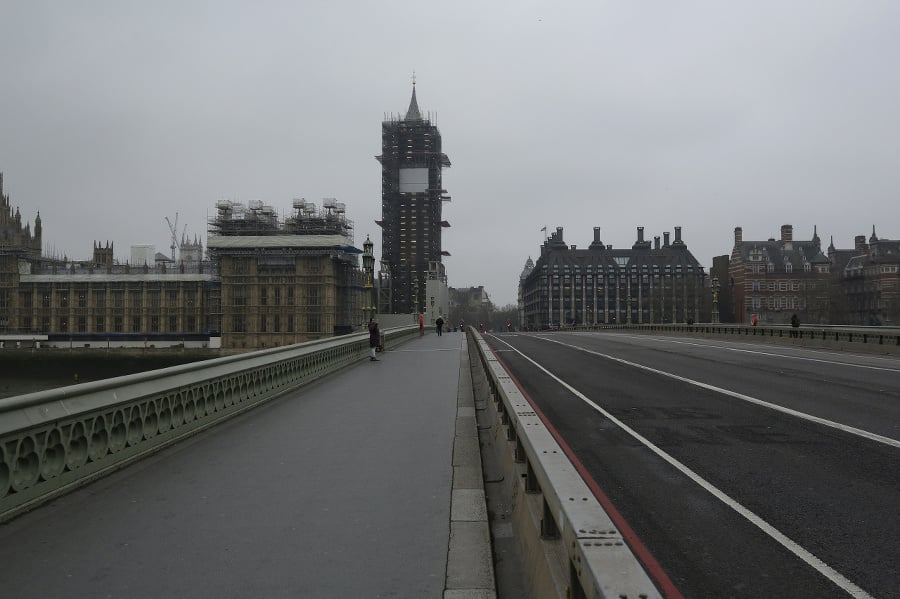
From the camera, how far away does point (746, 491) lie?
18.7 ft

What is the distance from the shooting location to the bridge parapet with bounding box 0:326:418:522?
15.6 feet

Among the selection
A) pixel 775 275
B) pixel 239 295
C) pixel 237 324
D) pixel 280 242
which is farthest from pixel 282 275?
pixel 775 275

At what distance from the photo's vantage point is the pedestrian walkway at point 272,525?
379cm

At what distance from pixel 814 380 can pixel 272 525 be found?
14527 mm

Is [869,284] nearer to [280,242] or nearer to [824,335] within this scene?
[824,335]

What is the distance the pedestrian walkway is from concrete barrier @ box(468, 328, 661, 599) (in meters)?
0.37

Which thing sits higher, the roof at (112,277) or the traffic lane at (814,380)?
the roof at (112,277)

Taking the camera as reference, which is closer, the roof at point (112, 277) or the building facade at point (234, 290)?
the roof at point (112, 277)

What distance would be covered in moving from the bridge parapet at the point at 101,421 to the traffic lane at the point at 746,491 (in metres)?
5.26

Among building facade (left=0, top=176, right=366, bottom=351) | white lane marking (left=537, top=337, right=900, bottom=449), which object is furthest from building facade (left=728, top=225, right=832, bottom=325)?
white lane marking (left=537, top=337, right=900, bottom=449)

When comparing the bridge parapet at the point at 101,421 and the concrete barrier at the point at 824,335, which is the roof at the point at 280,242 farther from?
the bridge parapet at the point at 101,421

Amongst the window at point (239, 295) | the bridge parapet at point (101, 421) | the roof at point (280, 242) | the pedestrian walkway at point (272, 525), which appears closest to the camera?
the pedestrian walkway at point (272, 525)

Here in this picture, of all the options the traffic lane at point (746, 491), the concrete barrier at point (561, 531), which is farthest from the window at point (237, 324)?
the concrete barrier at point (561, 531)

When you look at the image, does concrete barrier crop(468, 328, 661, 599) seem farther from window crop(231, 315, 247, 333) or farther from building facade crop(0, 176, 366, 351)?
window crop(231, 315, 247, 333)
